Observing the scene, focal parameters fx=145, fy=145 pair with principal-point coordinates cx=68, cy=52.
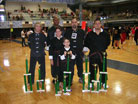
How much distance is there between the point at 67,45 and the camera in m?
3.45

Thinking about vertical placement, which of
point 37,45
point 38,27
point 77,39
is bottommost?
point 37,45

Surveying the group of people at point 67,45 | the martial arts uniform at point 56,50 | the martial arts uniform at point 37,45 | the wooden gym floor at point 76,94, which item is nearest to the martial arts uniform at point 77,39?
the group of people at point 67,45

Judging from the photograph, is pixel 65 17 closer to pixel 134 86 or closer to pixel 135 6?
pixel 135 6

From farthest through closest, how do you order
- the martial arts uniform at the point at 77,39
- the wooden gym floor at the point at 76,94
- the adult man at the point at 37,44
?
the martial arts uniform at the point at 77,39, the adult man at the point at 37,44, the wooden gym floor at the point at 76,94

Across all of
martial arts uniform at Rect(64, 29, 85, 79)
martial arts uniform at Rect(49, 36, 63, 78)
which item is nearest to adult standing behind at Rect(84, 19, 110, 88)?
martial arts uniform at Rect(64, 29, 85, 79)

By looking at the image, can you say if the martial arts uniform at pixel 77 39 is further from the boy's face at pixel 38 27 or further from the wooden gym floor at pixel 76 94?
the wooden gym floor at pixel 76 94

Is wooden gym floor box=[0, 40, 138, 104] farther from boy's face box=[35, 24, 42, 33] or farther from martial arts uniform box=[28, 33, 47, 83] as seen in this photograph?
boy's face box=[35, 24, 42, 33]

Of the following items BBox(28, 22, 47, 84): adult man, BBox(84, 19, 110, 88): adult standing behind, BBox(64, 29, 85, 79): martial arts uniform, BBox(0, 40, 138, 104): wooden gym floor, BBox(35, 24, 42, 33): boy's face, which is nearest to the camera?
BBox(0, 40, 138, 104): wooden gym floor

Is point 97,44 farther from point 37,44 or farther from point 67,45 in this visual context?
point 37,44

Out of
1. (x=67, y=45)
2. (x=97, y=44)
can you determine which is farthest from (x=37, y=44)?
(x=97, y=44)

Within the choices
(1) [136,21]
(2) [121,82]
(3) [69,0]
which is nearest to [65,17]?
(3) [69,0]

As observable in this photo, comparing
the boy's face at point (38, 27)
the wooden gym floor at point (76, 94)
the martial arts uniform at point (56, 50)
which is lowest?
the wooden gym floor at point (76, 94)

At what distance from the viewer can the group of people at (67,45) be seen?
3430mm

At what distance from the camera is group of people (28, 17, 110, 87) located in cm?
343
